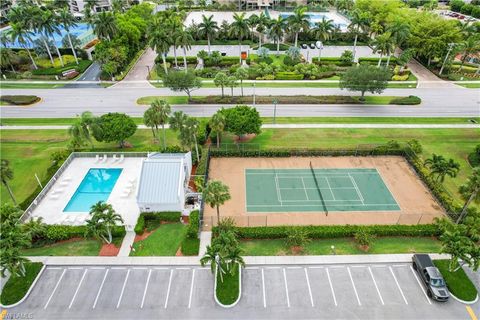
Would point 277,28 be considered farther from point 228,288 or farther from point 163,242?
point 228,288

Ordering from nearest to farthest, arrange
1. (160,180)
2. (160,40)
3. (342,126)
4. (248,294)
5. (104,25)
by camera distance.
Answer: (248,294), (160,180), (342,126), (160,40), (104,25)

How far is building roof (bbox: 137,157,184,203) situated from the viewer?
37375 mm

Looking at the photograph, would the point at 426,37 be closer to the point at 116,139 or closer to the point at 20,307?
the point at 116,139

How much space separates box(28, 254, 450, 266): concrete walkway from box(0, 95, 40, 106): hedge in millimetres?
44122

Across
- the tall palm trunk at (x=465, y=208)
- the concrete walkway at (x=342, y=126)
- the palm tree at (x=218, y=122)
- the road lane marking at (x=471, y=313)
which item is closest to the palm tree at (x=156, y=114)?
the palm tree at (x=218, y=122)

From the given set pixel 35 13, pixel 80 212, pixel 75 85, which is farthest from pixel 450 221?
pixel 35 13

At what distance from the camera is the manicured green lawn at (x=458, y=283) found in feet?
98.7

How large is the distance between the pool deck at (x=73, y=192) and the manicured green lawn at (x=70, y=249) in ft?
9.27

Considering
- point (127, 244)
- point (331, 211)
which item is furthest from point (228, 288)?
point (331, 211)

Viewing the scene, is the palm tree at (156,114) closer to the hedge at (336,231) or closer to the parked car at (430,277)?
the hedge at (336,231)

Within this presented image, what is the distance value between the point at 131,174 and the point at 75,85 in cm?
4130

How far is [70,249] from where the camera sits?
113ft

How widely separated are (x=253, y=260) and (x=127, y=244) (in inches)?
564

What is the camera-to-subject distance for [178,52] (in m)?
91.9
